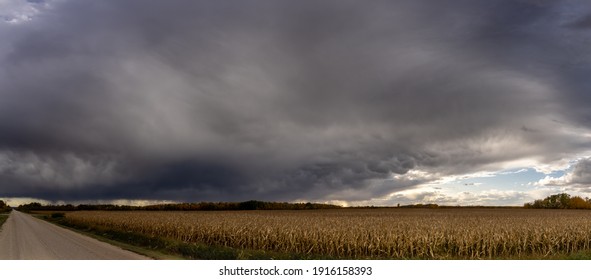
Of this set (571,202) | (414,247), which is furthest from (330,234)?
(571,202)

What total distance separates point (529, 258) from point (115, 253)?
970 inches

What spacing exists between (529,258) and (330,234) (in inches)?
462

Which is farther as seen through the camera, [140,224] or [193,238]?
[140,224]

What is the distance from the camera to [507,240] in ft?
97.2

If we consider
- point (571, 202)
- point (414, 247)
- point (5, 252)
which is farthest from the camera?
point (571, 202)

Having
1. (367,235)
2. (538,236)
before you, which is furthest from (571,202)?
(367,235)

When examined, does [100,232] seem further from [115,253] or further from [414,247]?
[414,247]
